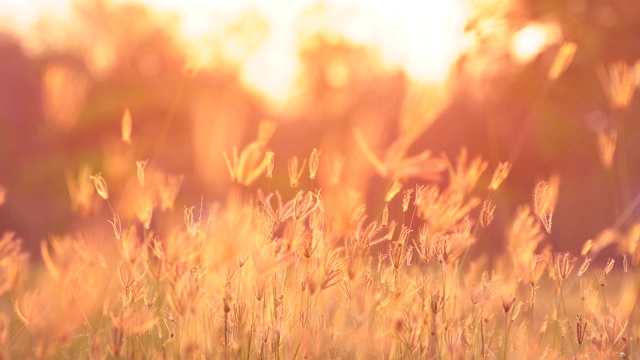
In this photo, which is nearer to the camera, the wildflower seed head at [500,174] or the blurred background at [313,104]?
the wildflower seed head at [500,174]

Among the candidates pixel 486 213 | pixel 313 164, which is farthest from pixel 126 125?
pixel 486 213

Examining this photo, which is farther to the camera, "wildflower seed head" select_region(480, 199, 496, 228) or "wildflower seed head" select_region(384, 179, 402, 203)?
"wildflower seed head" select_region(480, 199, 496, 228)

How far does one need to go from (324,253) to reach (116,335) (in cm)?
56

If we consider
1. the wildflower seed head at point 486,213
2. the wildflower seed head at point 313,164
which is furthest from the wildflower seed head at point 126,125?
the wildflower seed head at point 486,213

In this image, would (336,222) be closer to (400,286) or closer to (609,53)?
(400,286)

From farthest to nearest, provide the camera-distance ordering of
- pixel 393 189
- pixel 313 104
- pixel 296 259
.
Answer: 1. pixel 313 104
2. pixel 296 259
3. pixel 393 189

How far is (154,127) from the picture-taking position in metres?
16.8

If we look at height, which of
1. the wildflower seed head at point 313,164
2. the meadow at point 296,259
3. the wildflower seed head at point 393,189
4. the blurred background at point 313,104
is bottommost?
the blurred background at point 313,104

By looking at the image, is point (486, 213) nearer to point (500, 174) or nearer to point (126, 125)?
point (500, 174)

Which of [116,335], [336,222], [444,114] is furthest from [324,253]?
[444,114]

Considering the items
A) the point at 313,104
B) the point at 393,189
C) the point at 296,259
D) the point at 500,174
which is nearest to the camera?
the point at 393,189

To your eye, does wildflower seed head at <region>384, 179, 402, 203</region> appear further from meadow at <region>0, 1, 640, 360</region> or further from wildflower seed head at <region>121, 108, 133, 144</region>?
wildflower seed head at <region>121, 108, 133, 144</region>

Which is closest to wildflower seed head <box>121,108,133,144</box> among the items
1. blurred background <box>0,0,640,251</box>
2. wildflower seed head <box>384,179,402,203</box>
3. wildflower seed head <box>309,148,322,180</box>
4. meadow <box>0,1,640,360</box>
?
meadow <box>0,1,640,360</box>

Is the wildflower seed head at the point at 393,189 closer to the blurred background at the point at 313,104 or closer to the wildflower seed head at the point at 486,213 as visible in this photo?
the wildflower seed head at the point at 486,213
